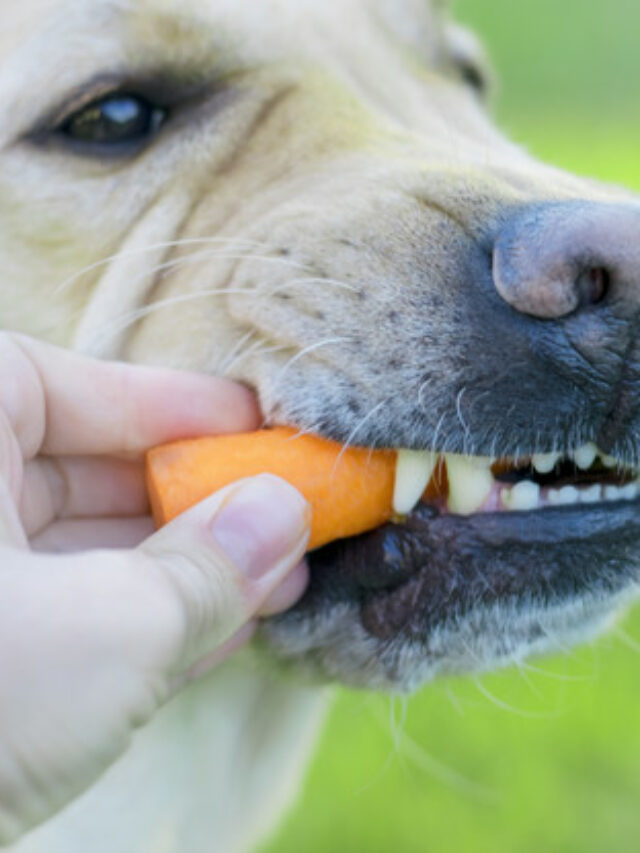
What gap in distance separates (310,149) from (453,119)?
579 millimetres

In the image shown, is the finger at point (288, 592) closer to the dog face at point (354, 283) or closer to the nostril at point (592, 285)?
the dog face at point (354, 283)

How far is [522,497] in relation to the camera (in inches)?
83.2

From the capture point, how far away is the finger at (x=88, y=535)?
232 centimetres

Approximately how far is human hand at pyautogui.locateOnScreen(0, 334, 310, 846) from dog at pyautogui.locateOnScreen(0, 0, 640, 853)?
181 mm

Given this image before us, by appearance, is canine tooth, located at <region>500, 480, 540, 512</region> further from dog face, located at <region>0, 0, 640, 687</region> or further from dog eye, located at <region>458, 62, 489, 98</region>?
dog eye, located at <region>458, 62, 489, 98</region>

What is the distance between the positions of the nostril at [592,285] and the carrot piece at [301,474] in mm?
464

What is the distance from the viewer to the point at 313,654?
2334mm


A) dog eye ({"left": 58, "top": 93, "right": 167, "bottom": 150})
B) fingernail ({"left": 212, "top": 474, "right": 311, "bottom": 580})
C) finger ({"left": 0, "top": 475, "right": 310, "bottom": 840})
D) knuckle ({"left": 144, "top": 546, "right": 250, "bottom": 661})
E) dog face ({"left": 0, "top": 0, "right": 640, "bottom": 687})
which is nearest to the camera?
finger ({"left": 0, "top": 475, "right": 310, "bottom": 840})

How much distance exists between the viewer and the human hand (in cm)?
152

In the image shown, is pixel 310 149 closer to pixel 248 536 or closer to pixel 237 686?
pixel 248 536

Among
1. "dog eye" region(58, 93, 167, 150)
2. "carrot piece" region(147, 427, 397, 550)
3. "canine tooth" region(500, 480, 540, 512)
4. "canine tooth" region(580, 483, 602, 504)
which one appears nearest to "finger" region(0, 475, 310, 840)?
"carrot piece" region(147, 427, 397, 550)

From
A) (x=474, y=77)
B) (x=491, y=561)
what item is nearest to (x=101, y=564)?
(x=491, y=561)

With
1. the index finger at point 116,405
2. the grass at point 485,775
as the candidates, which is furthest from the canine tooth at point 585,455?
the grass at point 485,775

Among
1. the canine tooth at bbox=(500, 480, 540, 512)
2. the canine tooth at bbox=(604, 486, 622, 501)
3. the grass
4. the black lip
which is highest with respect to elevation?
the canine tooth at bbox=(604, 486, 622, 501)
